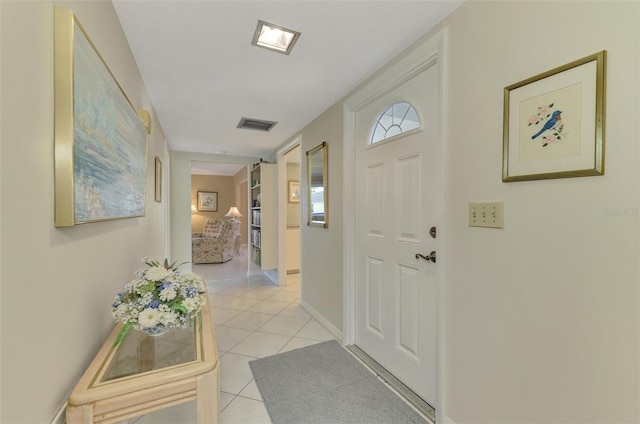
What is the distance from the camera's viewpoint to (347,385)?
1.88m

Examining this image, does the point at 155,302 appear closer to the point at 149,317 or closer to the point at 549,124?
the point at 149,317

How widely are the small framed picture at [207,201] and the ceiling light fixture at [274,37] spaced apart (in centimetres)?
784

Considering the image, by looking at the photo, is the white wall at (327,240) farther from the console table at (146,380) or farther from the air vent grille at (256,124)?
the console table at (146,380)

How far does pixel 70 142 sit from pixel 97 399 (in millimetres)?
769

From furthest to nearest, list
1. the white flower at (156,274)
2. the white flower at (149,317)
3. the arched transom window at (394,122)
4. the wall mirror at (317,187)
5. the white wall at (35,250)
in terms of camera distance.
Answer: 1. the wall mirror at (317,187)
2. the arched transom window at (394,122)
3. the white flower at (156,274)
4. the white flower at (149,317)
5. the white wall at (35,250)

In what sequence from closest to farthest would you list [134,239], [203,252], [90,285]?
[90,285] < [134,239] < [203,252]

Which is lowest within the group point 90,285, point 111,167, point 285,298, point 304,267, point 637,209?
point 285,298

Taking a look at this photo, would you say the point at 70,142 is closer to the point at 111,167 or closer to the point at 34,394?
the point at 111,167

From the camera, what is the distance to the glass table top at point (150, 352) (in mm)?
1002

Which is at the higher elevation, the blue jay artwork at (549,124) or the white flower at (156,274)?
the blue jay artwork at (549,124)

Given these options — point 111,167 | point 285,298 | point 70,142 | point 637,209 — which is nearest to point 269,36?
point 111,167

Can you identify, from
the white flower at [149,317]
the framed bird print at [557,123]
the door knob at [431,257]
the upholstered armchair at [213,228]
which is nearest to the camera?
the framed bird print at [557,123]

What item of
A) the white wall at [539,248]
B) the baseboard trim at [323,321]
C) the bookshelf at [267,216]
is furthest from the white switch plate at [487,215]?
the bookshelf at [267,216]

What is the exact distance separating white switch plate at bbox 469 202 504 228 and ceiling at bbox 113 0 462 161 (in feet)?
3.26
